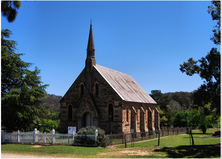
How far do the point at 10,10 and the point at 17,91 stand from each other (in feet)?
67.6

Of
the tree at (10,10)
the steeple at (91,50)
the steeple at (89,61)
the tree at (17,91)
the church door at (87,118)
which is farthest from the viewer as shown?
the steeple at (91,50)

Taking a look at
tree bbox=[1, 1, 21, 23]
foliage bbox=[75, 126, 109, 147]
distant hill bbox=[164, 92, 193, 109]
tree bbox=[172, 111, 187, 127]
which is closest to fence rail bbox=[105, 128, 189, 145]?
foliage bbox=[75, 126, 109, 147]

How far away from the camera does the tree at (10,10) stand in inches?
374

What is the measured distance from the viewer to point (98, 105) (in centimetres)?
3500

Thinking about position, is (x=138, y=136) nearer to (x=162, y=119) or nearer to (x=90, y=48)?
(x=90, y=48)

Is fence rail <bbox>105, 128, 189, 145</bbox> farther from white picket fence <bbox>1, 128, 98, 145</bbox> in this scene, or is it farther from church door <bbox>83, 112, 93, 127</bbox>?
church door <bbox>83, 112, 93, 127</bbox>

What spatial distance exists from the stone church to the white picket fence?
835 centimetres

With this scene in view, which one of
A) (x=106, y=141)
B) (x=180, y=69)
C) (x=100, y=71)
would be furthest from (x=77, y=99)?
(x=180, y=69)

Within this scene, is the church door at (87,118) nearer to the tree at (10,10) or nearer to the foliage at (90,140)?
the foliage at (90,140)

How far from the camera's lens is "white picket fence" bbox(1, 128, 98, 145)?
2386 centimetres

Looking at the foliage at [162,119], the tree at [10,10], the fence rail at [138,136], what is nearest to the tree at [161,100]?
the foliage at [162,119]

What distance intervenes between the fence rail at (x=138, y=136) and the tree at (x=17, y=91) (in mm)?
11480

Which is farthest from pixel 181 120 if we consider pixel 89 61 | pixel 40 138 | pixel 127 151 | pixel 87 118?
pixel 40 138

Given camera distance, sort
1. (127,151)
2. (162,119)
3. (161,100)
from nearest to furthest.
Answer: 1. (127,151)
2. (162,119)
3. (161,100)
